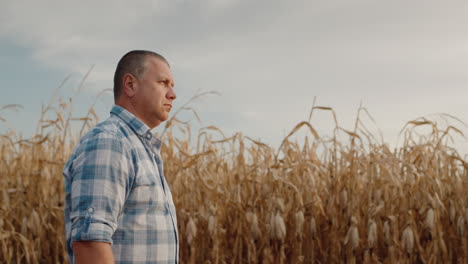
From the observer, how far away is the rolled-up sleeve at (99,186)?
1597mm

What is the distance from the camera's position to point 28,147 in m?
4.75

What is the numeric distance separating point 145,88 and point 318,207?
1.98 meters

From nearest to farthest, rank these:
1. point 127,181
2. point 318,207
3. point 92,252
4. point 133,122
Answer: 1. point 92,252
2. point 127,181
3. point 133,122
4. point 318,207

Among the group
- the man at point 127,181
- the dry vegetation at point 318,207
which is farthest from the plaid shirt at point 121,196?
the dry vegetation at point 318,207

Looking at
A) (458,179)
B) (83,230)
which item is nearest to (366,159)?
(458,179)

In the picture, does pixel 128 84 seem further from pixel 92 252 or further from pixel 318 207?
pixel 318 207

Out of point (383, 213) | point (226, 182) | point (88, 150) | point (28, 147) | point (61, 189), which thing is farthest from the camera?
point (28, 147)

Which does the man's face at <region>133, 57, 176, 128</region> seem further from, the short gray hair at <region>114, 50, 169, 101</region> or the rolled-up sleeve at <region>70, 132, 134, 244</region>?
the rolled-up sleeve at <region>70, 132, 134, 244</region>

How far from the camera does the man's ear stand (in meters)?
1.94

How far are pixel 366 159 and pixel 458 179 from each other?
687mm

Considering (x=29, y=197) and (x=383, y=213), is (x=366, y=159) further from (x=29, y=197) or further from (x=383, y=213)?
(x=29, y=197)

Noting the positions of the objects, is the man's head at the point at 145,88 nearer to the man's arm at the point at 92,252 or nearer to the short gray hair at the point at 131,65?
the short gray hair at the point at 131,65

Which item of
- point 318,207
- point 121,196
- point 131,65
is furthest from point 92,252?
point 318,207

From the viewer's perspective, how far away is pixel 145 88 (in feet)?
6.37
